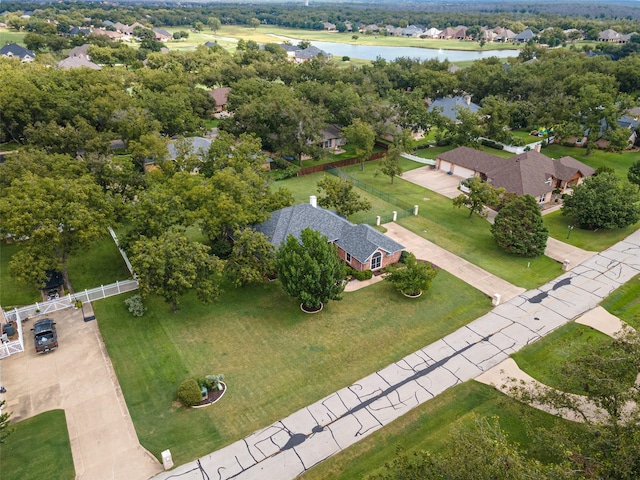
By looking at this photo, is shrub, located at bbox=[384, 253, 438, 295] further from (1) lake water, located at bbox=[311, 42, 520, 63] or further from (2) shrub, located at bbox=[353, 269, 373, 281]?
(1) lake water, located at bbox=[311, 42, 520, 63]

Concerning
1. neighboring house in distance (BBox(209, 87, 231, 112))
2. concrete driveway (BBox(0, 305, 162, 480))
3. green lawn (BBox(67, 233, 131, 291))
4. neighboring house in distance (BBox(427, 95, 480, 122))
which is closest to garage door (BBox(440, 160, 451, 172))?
neighboring house in distance (BBox(427, 95, 480, 122))

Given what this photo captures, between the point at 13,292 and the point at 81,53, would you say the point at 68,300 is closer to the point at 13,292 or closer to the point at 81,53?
the point at 13,292

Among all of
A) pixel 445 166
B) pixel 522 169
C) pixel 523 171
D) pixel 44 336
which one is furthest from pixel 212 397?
pixel 445 166

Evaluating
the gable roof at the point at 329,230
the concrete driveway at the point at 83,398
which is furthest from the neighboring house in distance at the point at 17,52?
the concrete driveway at the point at 83,398

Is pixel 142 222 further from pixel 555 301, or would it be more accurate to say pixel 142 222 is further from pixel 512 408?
pixel 555 301

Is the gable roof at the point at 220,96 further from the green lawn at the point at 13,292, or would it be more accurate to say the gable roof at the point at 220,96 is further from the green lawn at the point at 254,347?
the green lawn at the point at 254,347

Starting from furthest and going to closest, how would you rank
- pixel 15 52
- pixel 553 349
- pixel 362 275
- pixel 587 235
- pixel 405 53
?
pixel 405 53, pixel 15 52, pixel 587 235, pixel 362 275, pixel 553 349
